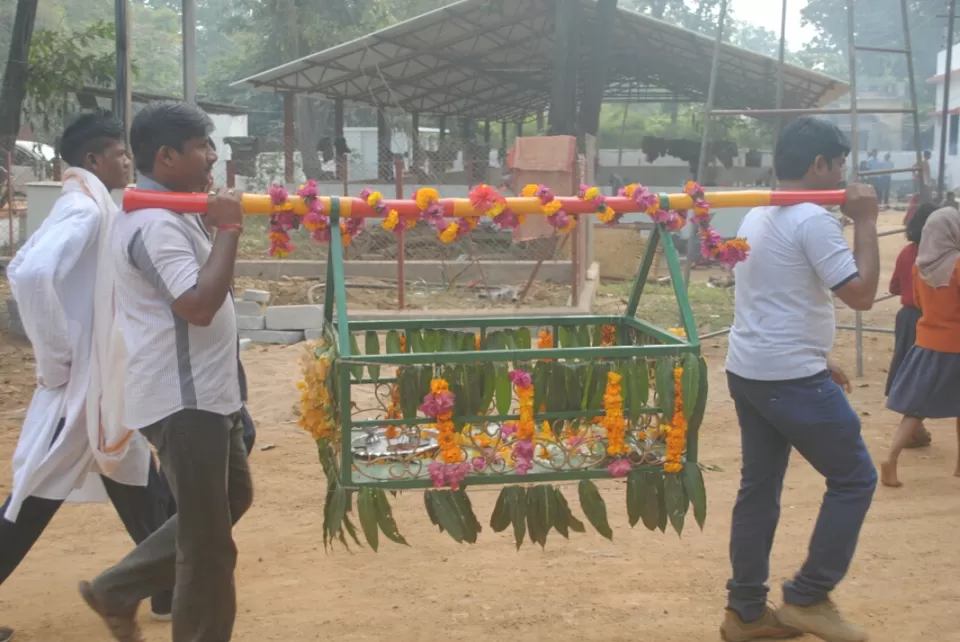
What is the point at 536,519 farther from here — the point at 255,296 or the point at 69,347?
the point at 255,296

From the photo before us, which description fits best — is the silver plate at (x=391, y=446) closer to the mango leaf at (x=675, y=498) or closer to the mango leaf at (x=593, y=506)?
the mango leaf at (x=593, y=506)

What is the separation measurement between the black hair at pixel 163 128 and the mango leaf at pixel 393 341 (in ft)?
3.29

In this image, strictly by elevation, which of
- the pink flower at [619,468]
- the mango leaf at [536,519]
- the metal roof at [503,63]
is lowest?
the mango leaf at [536,519]

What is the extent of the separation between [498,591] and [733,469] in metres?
2.17

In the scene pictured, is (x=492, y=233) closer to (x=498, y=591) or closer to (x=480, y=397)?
(x=498, y=591)

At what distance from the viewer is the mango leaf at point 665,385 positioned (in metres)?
2.90

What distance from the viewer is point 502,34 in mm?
19781

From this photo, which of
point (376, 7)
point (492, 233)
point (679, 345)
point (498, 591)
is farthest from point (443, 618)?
point (376, 7)

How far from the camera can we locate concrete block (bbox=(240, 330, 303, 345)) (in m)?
9.30

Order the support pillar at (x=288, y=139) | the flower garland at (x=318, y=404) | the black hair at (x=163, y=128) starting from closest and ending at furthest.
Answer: the black hair at (x=163, y=128) → the flower garland at (x=318, y=404) → the support pillar at (x=288, y=139)

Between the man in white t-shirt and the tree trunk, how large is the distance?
10478 mm

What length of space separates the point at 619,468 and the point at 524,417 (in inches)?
12.9

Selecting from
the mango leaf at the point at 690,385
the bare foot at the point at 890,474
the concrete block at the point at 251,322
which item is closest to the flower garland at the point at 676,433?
the mango leaf at the point at 690,385

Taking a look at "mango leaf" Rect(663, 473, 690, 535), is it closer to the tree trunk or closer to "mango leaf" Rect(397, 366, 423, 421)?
"mango leaf" Rect(397, 366, 423, 421)
